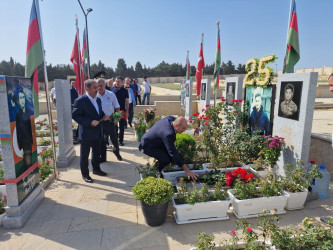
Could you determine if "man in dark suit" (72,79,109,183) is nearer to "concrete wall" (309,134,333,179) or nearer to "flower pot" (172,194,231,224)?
"flower pot" (172,194,231,224)

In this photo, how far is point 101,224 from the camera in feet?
10.4

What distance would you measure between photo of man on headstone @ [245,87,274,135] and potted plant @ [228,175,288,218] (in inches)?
66.7

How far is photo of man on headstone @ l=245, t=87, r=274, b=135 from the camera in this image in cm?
470

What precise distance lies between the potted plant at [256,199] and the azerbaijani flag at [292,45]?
3089mm

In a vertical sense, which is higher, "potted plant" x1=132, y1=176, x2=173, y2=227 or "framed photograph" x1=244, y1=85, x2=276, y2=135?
"framed photograph" x1=244, y1=85, x2=276, y2=135

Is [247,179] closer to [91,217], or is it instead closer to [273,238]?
[273,238]

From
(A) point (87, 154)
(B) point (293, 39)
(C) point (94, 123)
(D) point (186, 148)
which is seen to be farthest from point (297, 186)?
(A) point (87, 154)

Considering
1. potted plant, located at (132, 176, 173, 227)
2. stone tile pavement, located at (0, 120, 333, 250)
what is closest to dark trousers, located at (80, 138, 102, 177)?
stone tile pavement, located at (0, 120, 333, 250)

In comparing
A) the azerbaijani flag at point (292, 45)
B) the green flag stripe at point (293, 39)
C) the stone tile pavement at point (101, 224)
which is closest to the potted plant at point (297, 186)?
the stone tile pavement at point (101, 224)

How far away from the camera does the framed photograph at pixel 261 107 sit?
4.65m

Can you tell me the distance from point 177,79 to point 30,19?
6432 centimetres

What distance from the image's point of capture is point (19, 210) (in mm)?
3176

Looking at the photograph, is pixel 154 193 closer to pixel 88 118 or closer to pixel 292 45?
pixel 88 118

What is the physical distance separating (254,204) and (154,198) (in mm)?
1456
